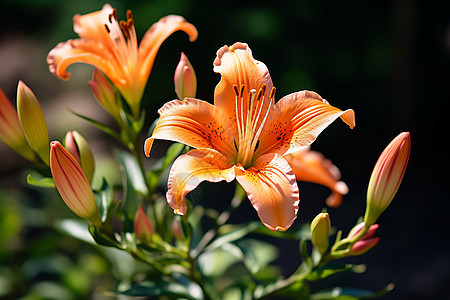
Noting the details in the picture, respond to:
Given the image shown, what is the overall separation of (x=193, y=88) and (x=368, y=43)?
3016 mm

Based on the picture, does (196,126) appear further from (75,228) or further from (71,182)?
(75,228)

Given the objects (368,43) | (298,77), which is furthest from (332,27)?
(298,77)

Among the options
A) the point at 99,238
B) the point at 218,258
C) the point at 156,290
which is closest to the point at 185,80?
the point at 99,238

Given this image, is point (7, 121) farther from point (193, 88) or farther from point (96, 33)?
point (193, 88)

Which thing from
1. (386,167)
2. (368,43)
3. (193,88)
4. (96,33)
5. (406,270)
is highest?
(96,33)

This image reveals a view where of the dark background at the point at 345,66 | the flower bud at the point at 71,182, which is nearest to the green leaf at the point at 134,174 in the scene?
the flower bud at the point at 71,182

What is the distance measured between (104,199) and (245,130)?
31 centimetres

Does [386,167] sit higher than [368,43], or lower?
higher

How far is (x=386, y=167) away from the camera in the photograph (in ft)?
2.91

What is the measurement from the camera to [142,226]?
1.00 m

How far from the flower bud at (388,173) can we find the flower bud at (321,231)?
0.08 metres

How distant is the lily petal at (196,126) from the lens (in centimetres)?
87

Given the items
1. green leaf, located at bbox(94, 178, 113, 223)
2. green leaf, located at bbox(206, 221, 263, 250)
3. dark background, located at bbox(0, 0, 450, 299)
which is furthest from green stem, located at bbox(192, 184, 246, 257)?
dark background, located at bbox(0, 0, 450, 299)

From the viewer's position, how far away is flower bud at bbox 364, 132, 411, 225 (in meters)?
0.87
